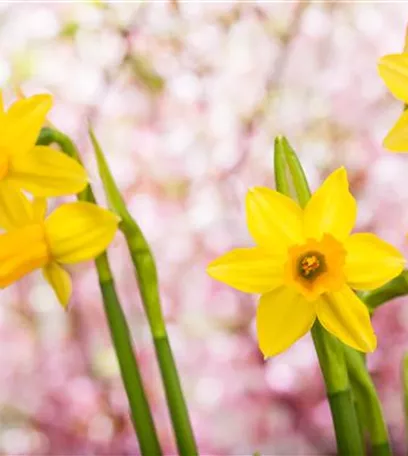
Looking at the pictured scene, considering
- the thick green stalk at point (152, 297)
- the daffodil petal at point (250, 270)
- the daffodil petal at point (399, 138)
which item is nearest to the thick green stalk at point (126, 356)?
the thick green stalk at point (152, 297)

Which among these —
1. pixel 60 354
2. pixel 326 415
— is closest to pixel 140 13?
pixel 60 354

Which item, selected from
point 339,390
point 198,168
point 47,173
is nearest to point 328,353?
point 339,390

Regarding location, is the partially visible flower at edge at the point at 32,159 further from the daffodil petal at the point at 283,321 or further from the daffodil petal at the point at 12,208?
the daffodil petal at the point at 283,321

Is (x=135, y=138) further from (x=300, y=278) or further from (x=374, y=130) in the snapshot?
(x=300, y=278)

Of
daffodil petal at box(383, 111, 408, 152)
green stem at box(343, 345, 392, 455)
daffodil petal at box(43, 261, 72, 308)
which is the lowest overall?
green stem at box(343, 345, 392, 455)

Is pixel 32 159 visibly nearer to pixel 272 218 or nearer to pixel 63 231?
pixel 63 231

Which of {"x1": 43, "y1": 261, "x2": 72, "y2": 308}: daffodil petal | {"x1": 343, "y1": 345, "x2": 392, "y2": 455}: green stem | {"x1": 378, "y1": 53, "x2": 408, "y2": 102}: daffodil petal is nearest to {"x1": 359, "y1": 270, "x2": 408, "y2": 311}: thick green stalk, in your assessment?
{"x1": 343, "y1": 345, "x2": 392, "y2": 455}: green stem

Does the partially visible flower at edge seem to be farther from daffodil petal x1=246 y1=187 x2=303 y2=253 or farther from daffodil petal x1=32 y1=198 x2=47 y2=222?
daffodil petal x1=246 y1=187 x2=303 y2=253

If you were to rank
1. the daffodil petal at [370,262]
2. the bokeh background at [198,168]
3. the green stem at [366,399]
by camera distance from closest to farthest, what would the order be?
the daffodil petal at [370,262]
the green stem at [366,399]
the bokeh background at [198,168]
